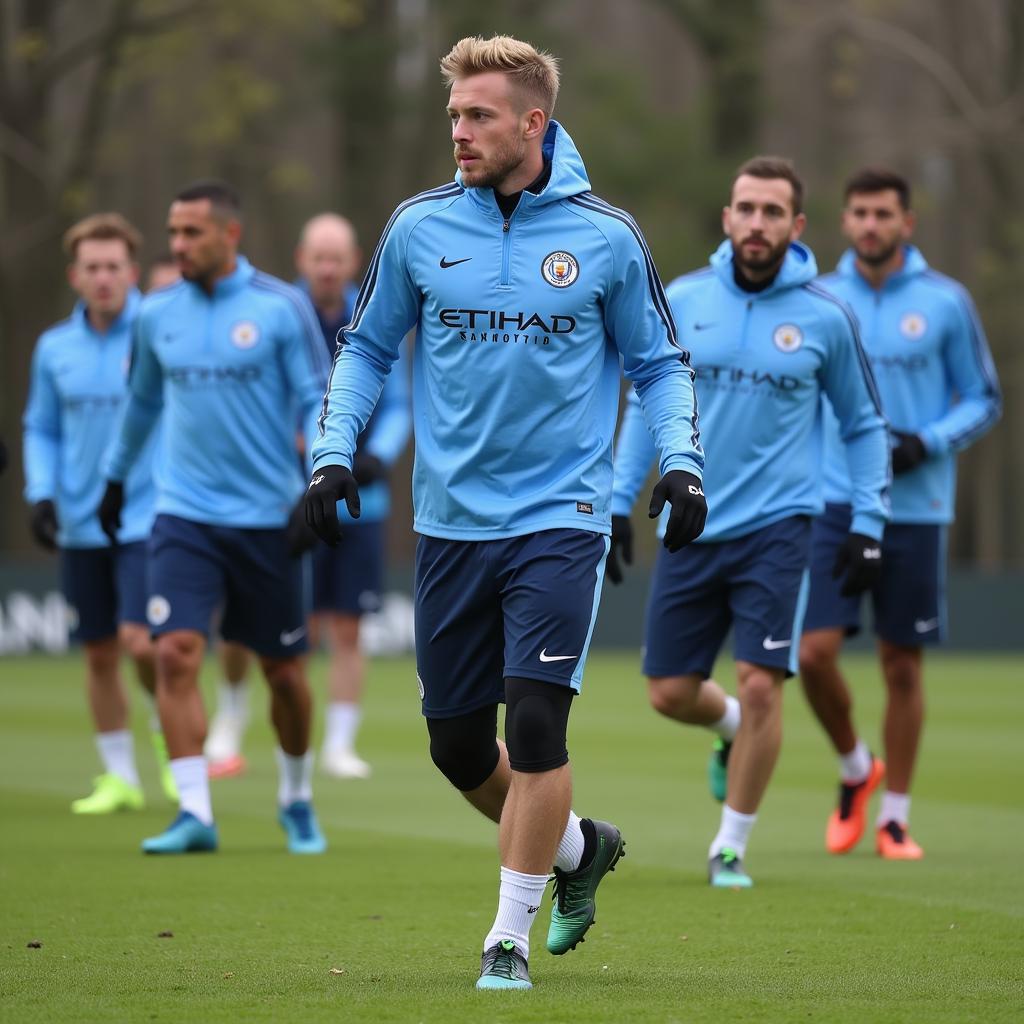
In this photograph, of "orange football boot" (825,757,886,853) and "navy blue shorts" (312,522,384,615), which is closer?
"orange football boot" (825,757,886,853)

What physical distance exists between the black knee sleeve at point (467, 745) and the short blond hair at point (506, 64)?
68.3 inches

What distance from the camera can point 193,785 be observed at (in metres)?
8.87

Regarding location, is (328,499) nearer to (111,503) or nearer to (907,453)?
(111,503)

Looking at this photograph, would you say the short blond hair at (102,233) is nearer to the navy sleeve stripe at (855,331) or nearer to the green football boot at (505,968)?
the navy sleeve stripe at (855,331)

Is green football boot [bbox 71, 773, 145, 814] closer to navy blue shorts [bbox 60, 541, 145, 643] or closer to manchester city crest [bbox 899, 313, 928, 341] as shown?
navy blue shorts [bbox 60, 541, 145, 643]

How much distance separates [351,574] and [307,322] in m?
3.60

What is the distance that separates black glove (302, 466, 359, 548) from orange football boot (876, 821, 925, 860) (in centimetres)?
383

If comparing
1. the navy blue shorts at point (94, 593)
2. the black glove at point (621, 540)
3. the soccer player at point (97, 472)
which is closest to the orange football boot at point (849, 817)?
the black glove at point (621, 540)

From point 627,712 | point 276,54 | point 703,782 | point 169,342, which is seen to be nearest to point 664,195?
point 276,54

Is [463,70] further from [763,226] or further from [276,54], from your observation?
[276,54]

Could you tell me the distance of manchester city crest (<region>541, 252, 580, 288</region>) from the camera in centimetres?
600

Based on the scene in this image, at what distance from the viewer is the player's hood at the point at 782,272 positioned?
829cm

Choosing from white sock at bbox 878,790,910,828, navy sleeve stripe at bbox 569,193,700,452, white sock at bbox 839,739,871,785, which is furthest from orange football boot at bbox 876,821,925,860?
navy sleeve stripe at bbox 569,193,700,452

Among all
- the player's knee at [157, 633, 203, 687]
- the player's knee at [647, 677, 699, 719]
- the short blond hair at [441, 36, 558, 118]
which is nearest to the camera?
the short blond hair at [441, 36, 558, 118]
